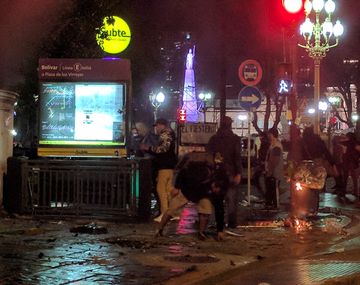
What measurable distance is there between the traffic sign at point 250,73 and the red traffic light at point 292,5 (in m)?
3.48

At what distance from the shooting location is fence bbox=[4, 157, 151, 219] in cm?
1071

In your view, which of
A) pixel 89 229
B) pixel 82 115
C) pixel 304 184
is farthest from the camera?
pixel 82 115

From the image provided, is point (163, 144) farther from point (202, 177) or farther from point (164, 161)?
point (202, 177)

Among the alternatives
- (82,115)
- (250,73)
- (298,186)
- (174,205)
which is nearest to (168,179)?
(174,205)

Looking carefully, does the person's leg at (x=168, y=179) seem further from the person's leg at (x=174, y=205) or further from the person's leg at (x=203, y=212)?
the person's leg at (x=203, y=212)

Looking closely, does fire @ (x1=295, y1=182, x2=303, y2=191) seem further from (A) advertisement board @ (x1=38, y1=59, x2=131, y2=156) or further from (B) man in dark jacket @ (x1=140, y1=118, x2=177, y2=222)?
(A) advertisement board @ (x1=38, y1=59, x2=131, y2=156)

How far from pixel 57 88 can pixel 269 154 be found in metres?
5.03

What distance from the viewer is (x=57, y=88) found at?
460 inches

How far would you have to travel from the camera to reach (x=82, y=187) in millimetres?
10859

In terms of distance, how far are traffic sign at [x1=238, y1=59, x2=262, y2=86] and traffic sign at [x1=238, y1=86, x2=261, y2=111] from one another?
16 cm

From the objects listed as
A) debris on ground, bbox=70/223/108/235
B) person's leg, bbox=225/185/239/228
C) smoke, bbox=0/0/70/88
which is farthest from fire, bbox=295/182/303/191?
smoke, bbox=0/0/70/88


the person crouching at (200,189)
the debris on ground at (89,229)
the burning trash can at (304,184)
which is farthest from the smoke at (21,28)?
the burning trash can at (304,184)

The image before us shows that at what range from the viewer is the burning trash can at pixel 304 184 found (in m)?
11.4

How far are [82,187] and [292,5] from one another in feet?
16.1
